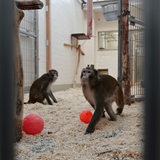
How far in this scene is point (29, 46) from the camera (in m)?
5.79

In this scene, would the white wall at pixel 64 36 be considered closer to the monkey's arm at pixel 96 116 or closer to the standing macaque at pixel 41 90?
the standing macaque at pixel 41 90

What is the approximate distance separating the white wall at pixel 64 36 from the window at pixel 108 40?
0.65 meters

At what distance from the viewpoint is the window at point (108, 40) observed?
1022cm

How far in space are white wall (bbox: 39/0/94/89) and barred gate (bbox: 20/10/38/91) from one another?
28 centimetres

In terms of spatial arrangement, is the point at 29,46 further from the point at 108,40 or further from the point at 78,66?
the point at 108,40

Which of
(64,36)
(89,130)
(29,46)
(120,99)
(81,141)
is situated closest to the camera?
(81,141)

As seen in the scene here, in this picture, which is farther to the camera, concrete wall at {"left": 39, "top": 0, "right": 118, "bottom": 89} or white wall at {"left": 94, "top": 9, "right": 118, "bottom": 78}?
white wall at {"left": 94, "top": 9, "right": 118, "bottom": 78}
